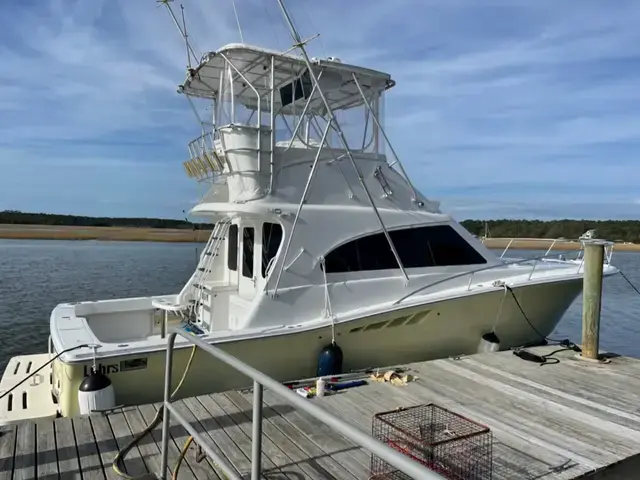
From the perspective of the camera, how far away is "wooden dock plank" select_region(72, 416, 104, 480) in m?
3.35

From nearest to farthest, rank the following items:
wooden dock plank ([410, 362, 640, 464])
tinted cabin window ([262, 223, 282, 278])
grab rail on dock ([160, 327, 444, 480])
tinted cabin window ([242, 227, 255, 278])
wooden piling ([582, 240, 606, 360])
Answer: grab rail on dock ([160, 327, 444, 480]), wooden dock plank ([410, 362, 640, 464]), tinted cabin window ([262, 223, 282, 278]), wooden piling ([582, 240, 606, 360]), tinted cabin window ([242, 227, 255, 278])

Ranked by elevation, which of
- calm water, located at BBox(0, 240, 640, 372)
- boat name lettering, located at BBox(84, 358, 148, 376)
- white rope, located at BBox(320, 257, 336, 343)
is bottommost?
calm water, located at BBox(0, 240, 640, 372)

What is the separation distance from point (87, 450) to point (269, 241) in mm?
3288

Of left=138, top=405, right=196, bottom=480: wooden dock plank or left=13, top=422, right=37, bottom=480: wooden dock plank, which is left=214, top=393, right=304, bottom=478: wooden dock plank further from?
left=13, top=422, right=37, bottom=480: wooden dock plank

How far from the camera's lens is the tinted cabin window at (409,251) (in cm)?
642

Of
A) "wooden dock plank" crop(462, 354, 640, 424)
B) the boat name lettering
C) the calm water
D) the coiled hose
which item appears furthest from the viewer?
the calm water

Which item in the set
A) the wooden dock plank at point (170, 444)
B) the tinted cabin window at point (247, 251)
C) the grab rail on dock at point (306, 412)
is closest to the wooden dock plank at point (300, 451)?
the wooden dock plank at point (170, 444)

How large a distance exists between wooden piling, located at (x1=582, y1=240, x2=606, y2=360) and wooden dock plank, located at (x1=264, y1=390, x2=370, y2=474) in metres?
4.21

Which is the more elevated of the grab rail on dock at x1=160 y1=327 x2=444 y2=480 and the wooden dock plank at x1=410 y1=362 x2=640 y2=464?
the grab rail on dock at x1=160 y1=327 x2=444 y2=480

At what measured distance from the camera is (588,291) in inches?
264

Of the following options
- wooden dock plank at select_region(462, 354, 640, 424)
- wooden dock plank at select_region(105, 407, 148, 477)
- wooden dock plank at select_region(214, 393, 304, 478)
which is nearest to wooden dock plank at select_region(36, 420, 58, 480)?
wooden dock plank at select_region(105, 407, 148, 477)

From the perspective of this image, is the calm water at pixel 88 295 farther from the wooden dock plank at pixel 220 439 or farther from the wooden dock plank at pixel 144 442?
the wooden dock plank at pixel 220 439

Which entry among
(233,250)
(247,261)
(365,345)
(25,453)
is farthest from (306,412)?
(233,250)

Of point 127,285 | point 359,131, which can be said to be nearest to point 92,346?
point 359,131
